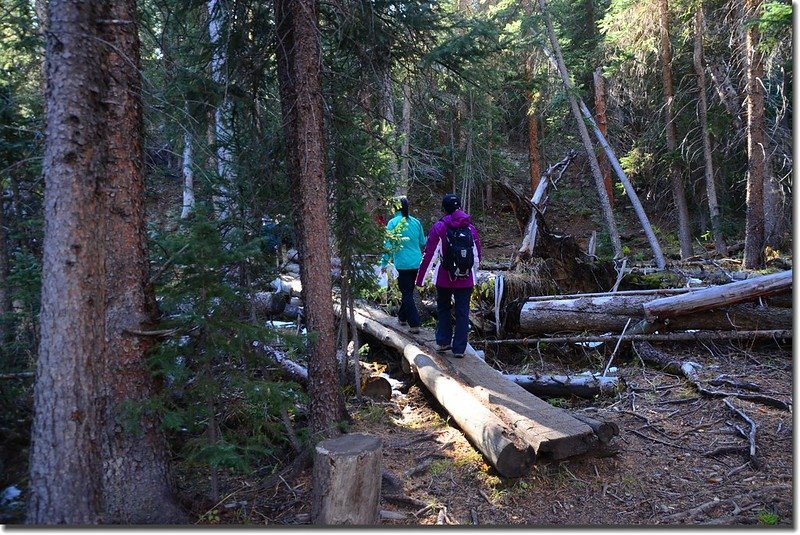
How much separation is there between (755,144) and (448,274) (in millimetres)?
11191

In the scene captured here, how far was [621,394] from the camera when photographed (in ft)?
24.3

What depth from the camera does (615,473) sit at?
5297mm

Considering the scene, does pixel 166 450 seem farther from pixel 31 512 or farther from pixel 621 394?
pixel 621 394

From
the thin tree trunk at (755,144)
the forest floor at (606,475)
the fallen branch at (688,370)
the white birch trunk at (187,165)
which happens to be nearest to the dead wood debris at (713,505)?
the forest floor at (606,475)

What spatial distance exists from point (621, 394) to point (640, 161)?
591 inches

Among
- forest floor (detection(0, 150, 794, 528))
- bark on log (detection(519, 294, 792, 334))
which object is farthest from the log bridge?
bark on log (detection(519, 294, 792, 334))

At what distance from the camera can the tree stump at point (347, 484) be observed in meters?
4.21

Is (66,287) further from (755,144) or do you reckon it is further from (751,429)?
(755,144)

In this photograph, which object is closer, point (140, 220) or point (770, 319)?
point (140, 220)

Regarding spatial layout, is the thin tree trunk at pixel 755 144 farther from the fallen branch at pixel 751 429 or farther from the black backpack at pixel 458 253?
the black backpack at pixel 458 253

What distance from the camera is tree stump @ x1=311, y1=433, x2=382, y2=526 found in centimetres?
421

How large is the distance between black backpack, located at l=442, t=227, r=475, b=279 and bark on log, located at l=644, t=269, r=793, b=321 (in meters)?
3.38

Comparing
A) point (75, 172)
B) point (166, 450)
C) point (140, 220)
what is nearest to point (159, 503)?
point (166, 450)

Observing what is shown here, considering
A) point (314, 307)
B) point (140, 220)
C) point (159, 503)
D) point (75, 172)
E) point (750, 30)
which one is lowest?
point (159, 503)
